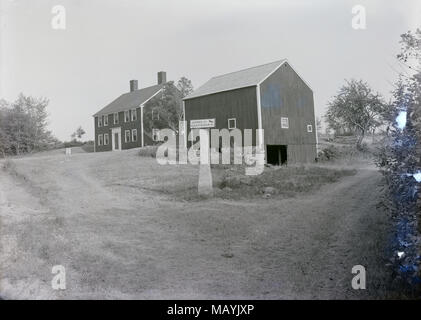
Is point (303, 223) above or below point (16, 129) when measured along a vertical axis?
below

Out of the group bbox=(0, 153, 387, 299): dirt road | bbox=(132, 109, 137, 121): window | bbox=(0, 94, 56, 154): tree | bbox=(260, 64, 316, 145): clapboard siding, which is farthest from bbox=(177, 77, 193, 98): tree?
bbox=(0, 153, 387, 299): dirt road

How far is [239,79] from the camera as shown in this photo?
21766mm

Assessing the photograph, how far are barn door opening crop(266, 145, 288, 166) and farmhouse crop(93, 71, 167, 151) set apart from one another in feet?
36.1

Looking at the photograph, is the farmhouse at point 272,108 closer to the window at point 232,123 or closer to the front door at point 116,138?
the window at point 232,123

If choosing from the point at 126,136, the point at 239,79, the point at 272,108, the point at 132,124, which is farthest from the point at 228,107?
the point at 126,136

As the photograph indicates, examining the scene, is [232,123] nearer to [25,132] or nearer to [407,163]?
[25,132]

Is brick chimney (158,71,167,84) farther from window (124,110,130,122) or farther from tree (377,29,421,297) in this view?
window (124,110,130,122)

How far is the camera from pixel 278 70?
821 inches

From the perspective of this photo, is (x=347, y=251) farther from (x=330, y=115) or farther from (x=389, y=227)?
(x=330, y=115)

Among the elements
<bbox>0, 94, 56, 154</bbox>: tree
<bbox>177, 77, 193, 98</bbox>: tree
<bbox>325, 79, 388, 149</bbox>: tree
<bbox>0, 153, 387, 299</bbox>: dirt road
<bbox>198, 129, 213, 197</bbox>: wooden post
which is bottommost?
<bbox>0, 153, 387, 299</bbox>: dirt road

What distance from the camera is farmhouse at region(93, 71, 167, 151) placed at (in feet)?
97.2

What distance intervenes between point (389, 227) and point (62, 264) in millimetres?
7705

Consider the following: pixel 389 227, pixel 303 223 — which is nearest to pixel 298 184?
pixel 303 223

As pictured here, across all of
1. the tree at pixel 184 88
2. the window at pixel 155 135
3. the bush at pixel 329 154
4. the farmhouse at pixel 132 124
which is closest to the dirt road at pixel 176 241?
the bush at pixel 329 154
